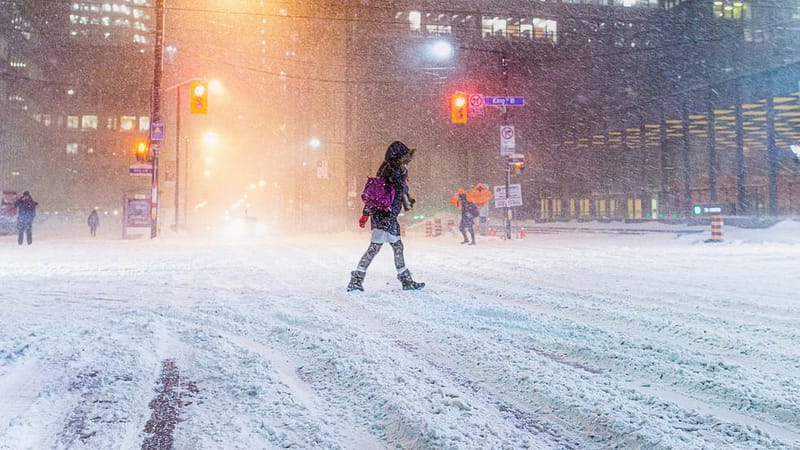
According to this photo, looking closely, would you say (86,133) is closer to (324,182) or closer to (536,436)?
(324,182)

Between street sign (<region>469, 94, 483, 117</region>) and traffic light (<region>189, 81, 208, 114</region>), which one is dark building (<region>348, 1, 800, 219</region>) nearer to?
street sign (<region>469, 94, 483, 117</region>)

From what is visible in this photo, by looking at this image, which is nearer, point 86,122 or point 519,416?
point 519,416

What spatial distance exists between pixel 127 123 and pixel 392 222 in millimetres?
84146

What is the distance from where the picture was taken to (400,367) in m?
3.24

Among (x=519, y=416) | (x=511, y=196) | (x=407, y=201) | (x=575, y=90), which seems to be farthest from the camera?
(x=575, y=90)

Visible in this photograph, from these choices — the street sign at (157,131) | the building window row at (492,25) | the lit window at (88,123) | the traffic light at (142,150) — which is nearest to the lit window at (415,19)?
the building window row at (492,25)

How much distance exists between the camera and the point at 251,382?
295 centimetres

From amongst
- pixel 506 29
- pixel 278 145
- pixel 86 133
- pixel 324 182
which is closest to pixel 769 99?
pixel 506 29

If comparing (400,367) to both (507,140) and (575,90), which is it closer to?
(507,140)

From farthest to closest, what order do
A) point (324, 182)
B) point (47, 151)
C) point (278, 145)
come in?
point (278, 145)
point (47, 151)
point (324, 182)

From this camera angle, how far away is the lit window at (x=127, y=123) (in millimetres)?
77863

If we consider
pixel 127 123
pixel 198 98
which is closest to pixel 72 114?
pixel 127 123

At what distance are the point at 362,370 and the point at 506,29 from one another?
52.6 m

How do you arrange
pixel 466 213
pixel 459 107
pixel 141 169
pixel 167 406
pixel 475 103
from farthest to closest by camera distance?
pixel 475 103
pixel 459 107
pixel 141 169
pixel 466 213
pixel 167 406
